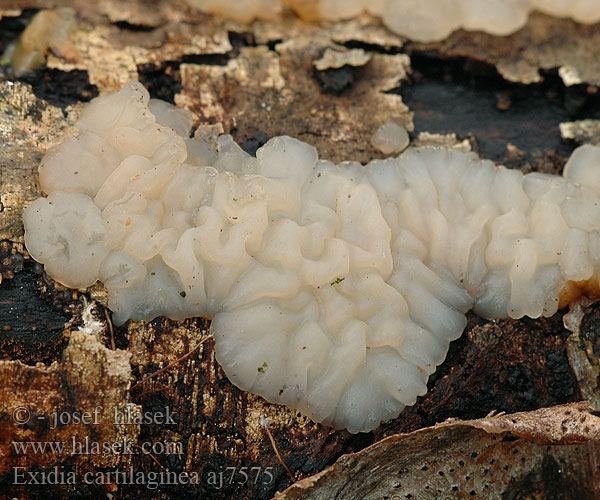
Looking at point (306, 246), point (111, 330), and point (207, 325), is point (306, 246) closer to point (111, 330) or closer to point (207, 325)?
point (207, 325)

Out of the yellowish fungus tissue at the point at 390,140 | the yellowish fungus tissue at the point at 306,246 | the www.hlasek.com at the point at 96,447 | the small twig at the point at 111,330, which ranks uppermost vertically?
the yellowish fungus tissue at the point at 390,140

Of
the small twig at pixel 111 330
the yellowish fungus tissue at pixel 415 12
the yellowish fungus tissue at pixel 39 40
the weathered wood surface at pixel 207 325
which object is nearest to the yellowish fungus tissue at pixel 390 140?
the weathered wood surface at pixel 207 325

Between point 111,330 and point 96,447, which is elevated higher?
point 111,330

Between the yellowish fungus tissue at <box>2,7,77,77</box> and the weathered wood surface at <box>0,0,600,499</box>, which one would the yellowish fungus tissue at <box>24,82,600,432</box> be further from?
the yellowish fungus tissue at <box>2,7,77,77</box>

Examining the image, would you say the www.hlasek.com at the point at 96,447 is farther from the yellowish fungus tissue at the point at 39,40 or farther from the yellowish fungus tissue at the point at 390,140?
the yellowish fungus tissue at the point at 39,40

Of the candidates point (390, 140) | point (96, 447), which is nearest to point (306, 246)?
point (390, 140)

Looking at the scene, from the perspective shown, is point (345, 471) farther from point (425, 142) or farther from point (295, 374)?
point (425, 142)

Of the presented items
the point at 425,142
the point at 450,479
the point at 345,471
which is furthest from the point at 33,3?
the point at 450,479
